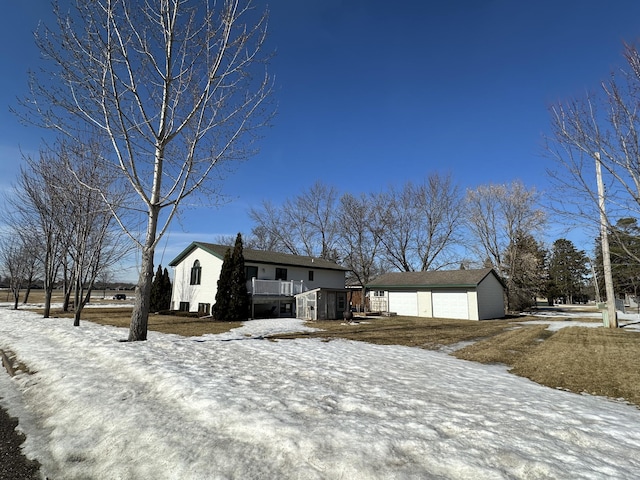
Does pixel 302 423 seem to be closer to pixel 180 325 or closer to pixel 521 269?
pixel 180 325

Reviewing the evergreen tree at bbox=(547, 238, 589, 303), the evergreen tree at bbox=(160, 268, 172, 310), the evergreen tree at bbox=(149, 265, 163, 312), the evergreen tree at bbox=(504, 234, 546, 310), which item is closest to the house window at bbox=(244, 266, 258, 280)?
the evergreen tree at bbox=(149, 265, 163, 312)

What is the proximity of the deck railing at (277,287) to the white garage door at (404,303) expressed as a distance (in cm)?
964

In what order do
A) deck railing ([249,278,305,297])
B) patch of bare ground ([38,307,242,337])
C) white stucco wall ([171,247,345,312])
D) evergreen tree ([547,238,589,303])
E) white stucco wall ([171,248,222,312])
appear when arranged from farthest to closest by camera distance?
1. evergreen tree ([547,238,589,303])
2. white stucco wall ([171,247,345,312])
3. white stucco wall ([171,248,222,312])
4. deck railing ([249,278,305,297])
5. patch of bare ground ([38,307,242,337])

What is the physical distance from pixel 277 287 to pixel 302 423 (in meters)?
19.6

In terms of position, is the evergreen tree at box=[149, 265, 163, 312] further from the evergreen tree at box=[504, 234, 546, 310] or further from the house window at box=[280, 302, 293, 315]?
the evergreen tree at box=[504, 234, 546, 310]

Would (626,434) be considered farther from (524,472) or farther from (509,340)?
(509,340)

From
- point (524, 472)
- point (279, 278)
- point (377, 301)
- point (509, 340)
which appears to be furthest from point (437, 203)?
point (524, 472)

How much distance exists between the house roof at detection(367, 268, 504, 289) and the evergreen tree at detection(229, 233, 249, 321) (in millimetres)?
14442

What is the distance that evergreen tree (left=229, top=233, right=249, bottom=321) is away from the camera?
19406 millimetres

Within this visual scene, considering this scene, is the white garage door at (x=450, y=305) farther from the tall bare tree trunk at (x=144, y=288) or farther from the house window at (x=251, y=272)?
the tall bare tree trunk at (x=144, y=288)

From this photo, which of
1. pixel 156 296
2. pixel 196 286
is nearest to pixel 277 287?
pixel 196 286

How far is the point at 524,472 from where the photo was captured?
263cm

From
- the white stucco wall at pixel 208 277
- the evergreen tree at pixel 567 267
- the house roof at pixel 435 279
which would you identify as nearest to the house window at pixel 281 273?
the white stucco wall at pixel 208 277

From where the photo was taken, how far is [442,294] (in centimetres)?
2712
